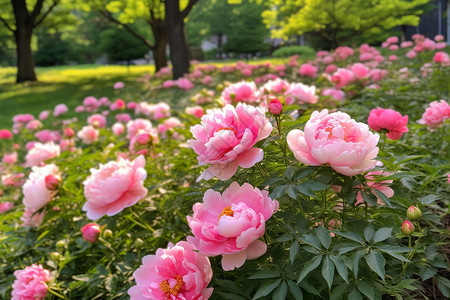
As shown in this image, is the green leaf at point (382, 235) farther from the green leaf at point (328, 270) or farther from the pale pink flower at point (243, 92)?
the pale pink flower at point (243, 92)

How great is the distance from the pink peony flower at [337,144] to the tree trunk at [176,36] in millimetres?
8310

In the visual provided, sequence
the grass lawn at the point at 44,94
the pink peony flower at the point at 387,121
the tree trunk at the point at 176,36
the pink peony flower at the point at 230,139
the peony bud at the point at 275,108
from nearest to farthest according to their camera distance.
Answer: the pink peony flower at the point at 230,139, the peony bud at the point at 275,108, the pink peony flower at the point at 387,121, the tree trunk at the point at 176,36, the grass lawn at the point at 44,94

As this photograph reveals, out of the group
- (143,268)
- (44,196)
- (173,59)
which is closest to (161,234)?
(44,196)

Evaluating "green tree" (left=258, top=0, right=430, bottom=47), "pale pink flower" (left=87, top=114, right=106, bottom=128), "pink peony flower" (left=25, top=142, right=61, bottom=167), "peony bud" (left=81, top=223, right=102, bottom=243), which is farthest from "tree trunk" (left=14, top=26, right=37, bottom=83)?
"peony bud" (left=81, top=223, right=102, bottom=243)

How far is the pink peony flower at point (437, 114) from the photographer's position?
1785 millimetres

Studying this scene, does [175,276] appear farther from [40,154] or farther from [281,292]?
[40,154]

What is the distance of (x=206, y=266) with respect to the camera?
36.0 inches

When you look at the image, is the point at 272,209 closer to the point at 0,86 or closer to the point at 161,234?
the point at 161,234

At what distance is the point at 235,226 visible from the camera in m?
0.80

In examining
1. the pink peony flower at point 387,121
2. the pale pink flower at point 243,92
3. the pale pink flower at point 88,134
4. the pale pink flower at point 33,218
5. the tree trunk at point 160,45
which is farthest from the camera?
the tree trunk at point 160,45

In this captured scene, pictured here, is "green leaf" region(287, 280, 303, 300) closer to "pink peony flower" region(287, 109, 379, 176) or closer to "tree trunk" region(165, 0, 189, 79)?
"pink peony flower" region(287, 109, 379, 176)

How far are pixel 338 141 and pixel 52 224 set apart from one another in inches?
64.0

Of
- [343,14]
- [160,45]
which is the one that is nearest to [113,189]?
[343,14]

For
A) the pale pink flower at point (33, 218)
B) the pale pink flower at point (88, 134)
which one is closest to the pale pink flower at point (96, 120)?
the pale pink flower at point (88, 134)
